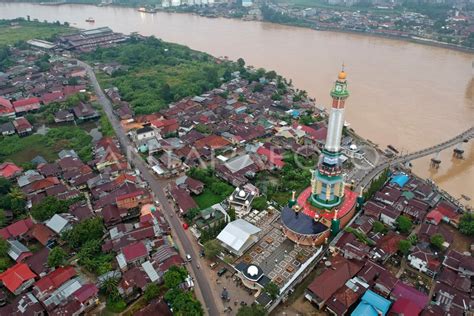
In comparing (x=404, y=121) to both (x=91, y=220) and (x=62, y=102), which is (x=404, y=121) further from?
(x=62, y=102)

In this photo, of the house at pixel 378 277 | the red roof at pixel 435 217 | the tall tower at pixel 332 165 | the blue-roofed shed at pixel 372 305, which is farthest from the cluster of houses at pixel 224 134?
the blue-roofed shed at pixel 372 305

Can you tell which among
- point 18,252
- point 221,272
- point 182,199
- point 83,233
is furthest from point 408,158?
point 18,252

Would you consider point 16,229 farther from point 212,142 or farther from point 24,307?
point 212,142

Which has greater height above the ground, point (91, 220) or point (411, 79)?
point (411, 79)

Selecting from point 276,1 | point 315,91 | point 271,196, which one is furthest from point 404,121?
point 276,1

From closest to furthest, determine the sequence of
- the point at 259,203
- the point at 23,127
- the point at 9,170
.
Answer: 1. the point at 259,203
2. the point at 9,170
3. the point at 23,127

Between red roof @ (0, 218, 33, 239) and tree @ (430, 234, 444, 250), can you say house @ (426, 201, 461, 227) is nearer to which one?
tree @ (430, 234, 444, 250)
